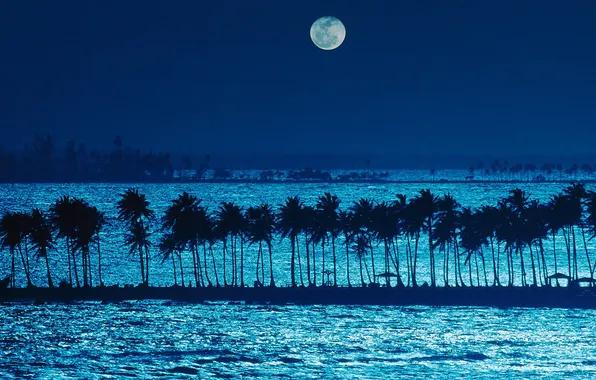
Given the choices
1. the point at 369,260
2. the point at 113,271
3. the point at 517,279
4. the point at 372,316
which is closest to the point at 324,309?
the point at 372,316

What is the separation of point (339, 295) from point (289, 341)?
56.6 feet

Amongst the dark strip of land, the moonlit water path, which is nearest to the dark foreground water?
the moonlit water path

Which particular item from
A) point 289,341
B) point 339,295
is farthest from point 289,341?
point 339,295

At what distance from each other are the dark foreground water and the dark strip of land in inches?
82.7

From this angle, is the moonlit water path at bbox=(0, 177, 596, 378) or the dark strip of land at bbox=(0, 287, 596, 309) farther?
the dark strip of land at bbox=(0, 287, 596, 309)

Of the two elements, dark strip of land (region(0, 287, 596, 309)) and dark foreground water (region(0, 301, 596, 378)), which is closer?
dark foreground water (region(0, 301, 596, 378))

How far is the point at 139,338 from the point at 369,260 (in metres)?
80.3

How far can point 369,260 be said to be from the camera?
148 metres

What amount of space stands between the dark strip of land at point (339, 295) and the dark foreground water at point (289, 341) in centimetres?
210

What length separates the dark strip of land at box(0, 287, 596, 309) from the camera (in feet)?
277

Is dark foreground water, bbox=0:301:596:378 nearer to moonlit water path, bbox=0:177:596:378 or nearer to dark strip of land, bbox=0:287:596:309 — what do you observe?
moonlit water path, bbox=0:177:596:378

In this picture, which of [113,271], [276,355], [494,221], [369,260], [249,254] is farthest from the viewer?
[249,254]

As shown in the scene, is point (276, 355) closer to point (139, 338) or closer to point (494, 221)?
point (139, 338)

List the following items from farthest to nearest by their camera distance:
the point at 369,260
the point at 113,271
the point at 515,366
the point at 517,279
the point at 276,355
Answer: the point at 369,260
the point at 113,271
the point at 517,279
the point at 276,355
the point at 515,366
